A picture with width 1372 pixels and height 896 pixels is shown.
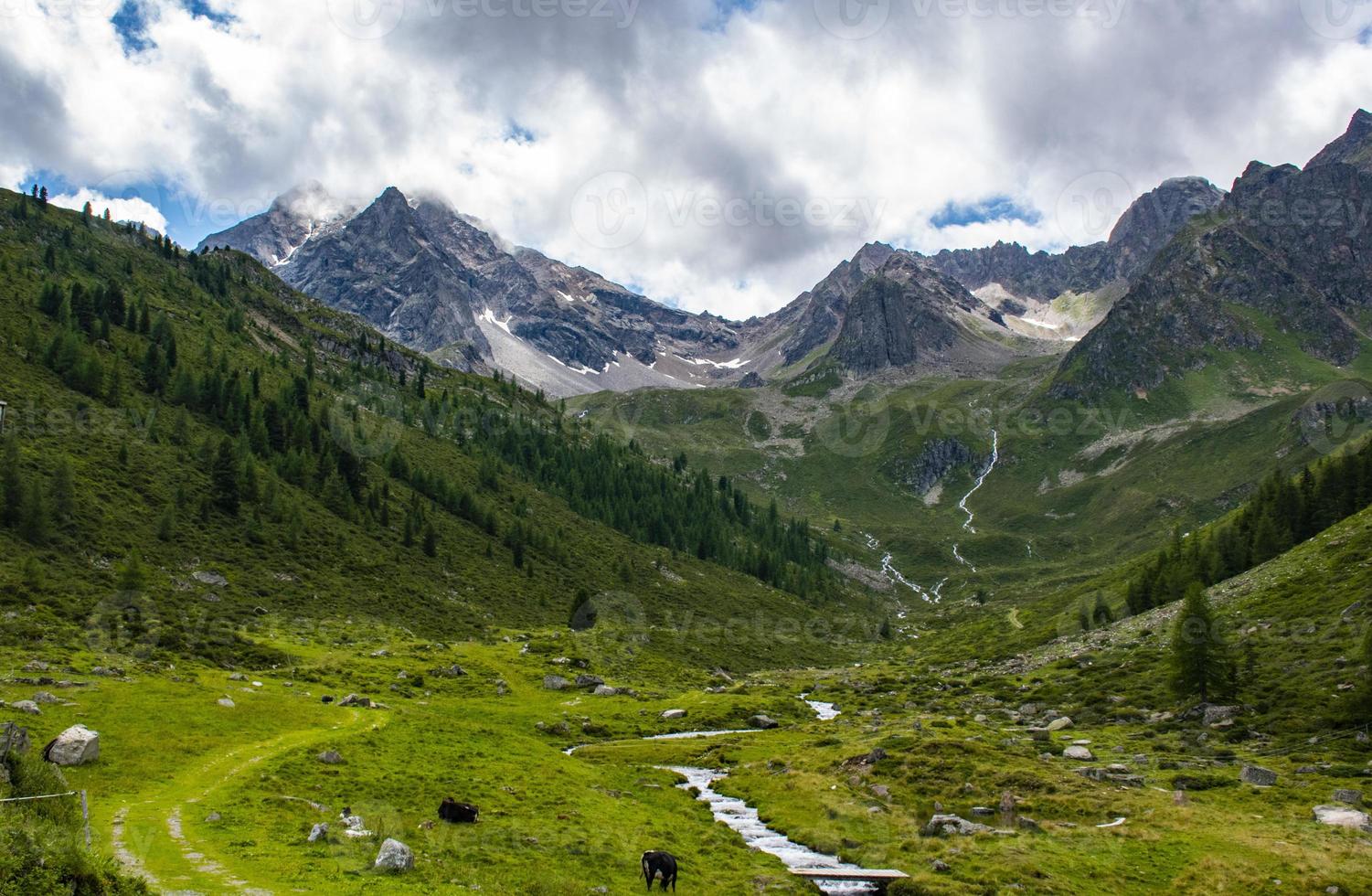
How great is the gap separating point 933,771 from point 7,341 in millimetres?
150743

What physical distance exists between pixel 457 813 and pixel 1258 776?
41.9 metres

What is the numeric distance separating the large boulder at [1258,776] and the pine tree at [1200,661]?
1996cm


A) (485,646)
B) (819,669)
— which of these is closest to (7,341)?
(485,646)

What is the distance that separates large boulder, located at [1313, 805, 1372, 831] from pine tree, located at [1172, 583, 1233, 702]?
2690 cm

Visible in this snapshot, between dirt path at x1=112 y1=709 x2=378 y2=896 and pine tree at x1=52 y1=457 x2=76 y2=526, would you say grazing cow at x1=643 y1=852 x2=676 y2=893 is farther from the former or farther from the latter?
pine tree at x1=52 y1=457 x2=76 y2=526

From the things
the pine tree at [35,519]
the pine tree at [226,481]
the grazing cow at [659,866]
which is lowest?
the grazing cow at [659,866]

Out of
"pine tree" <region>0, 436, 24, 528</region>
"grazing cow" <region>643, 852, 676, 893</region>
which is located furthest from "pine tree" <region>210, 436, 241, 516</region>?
"grazing cow" <region>643, 852, 676, 893</region>

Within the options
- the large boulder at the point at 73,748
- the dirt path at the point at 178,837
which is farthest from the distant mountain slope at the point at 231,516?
the dirt path at the point at 178,837

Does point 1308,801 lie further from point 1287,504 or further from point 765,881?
point 1287,504

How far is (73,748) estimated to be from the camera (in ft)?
94.5

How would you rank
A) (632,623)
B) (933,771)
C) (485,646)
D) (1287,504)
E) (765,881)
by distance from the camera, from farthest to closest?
(632,623) < (1287,504) < (485,646) < (933,771) < (765,881)

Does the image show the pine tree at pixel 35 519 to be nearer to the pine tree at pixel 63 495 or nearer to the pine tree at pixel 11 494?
the pine tree at pixel 11 494

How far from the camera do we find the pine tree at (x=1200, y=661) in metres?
60.9

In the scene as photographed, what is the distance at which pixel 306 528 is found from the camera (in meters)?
117
